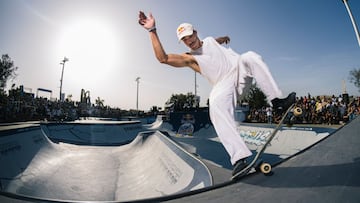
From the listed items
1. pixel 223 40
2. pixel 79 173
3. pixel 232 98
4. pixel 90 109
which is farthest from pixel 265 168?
pixel 90 109

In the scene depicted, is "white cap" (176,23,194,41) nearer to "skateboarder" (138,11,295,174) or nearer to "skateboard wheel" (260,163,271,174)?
"skateboarder" (138,11,295,174)

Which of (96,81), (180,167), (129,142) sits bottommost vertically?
(180,167)

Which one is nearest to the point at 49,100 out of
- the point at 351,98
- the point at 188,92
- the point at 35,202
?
the point at 35,202

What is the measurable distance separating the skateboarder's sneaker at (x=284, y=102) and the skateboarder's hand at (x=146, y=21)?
38.6 inches

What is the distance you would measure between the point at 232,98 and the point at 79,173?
113cm

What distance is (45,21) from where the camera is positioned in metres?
1.15

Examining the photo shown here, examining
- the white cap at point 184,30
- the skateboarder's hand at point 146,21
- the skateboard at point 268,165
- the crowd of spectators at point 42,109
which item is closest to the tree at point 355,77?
the skateboard at point 268,165

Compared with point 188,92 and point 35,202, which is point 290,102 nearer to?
point 188,92

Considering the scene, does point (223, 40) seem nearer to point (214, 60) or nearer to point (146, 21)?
point (214, 60)

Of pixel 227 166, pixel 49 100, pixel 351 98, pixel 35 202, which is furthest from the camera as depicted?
pixel 351 98

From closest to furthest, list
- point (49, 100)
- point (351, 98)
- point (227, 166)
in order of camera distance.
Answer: point (49, 100) → point (227, 166) → point (351, 98)

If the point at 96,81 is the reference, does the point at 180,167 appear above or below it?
below

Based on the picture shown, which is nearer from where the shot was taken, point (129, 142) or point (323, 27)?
point (323, 27)

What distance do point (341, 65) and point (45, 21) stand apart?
208cm
